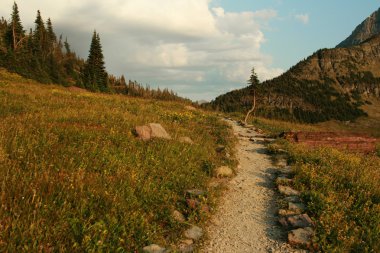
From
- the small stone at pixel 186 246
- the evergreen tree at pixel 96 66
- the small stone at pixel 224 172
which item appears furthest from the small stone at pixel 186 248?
the evergreen tree at pixel 96 66

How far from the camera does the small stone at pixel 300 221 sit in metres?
7.69

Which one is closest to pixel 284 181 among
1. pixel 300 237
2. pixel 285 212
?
pixel 285 212

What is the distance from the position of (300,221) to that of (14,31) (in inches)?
2923

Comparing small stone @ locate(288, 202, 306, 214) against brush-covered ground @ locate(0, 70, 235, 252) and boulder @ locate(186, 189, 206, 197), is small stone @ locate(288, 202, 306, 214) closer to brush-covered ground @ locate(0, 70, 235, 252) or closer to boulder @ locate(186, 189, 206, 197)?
brush-covered ground @ locate(0, 70, 235, 252)

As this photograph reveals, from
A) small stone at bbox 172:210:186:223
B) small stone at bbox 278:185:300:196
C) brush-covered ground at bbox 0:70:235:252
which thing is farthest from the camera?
small stone at bbox 278:185:300:196

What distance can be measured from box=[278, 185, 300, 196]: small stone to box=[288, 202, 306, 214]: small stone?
3.01ft

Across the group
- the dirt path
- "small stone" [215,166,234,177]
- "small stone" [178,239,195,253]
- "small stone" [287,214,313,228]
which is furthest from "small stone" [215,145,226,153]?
"small stone" [178,239,195,253]

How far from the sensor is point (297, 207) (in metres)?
8.74

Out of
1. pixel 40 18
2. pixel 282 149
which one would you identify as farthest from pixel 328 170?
pixel 40 18

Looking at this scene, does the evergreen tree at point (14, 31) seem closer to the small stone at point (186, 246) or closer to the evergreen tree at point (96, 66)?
the evergreen tree at point (96, 66)

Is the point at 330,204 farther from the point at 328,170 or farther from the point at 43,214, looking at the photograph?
the point at 43,214

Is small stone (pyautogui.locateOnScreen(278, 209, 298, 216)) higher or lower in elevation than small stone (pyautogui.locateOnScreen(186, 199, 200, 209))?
lower

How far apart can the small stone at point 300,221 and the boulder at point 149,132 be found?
7124 millimetres

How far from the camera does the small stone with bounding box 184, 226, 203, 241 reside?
7.05m
